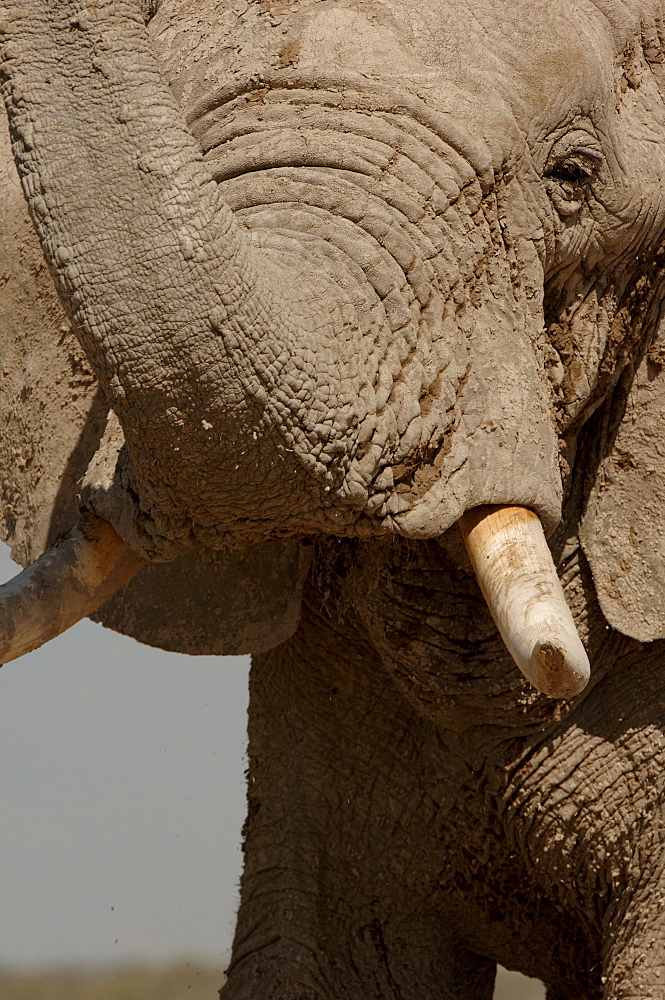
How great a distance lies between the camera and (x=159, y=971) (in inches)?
382

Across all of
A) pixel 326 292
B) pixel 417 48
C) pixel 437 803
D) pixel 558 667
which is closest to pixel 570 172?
pixel 417 48

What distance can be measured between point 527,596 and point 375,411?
26 centimetres

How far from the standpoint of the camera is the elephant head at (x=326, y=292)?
1916 millimetres

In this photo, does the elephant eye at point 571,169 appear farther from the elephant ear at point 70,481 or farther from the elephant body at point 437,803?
the elephant ear at point 70,481

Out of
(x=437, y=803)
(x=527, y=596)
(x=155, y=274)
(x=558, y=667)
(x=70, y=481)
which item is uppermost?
(x=70, y=481)

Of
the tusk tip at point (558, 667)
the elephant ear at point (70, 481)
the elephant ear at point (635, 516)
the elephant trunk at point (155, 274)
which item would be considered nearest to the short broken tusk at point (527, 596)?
the tusk tip at point (558, 667)

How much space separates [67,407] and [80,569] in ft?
1.48

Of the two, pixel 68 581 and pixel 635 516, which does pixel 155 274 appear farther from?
pixel 635 516

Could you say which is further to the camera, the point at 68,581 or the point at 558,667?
the point at 68,581

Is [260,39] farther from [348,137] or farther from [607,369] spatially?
[607,369]

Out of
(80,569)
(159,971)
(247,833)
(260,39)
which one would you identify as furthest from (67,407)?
(159,971)

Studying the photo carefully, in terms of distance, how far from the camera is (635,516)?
8.34ft

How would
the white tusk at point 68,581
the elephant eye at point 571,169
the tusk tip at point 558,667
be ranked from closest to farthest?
1. the tusk tip at point 558,667
2. the white tusk at point 68,581
3. the elephant eye at point 571,169

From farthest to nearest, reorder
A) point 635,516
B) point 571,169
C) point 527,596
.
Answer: point 635,516 → point 571,169 → point 527,596
